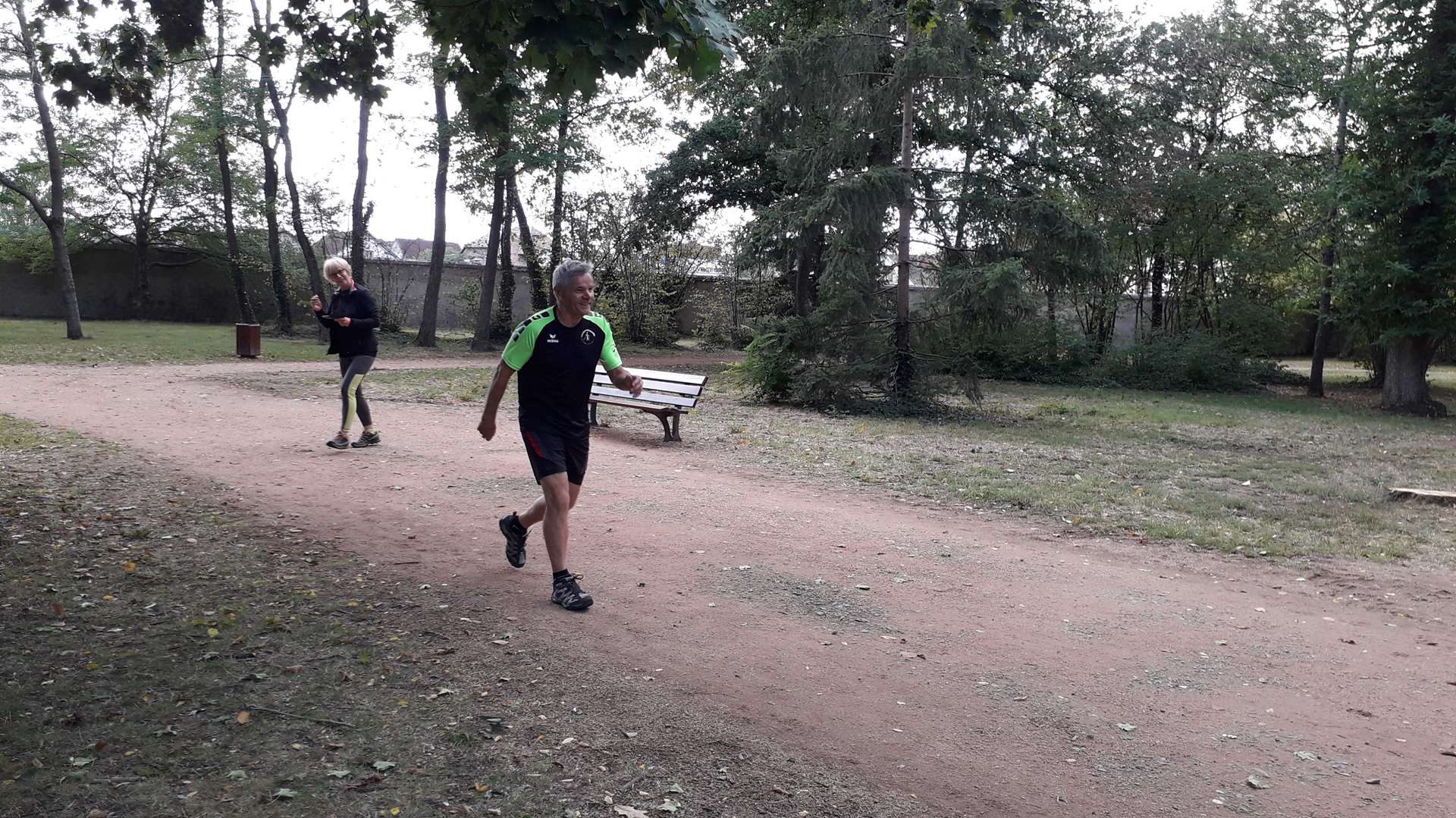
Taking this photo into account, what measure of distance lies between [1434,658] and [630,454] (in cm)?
715

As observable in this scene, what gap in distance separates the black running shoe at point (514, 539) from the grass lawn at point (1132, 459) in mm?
4209

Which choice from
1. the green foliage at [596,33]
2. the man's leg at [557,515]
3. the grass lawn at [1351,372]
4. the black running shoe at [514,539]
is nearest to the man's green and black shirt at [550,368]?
the man's leg at [557,515]

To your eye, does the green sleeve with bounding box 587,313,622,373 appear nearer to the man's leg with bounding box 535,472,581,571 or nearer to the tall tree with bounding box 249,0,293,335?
the man's leg with bounding box 535,472,581,571

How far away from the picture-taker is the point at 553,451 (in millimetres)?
5344

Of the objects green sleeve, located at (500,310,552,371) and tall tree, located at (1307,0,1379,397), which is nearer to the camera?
green sleeve, located at (500,310,552,371)

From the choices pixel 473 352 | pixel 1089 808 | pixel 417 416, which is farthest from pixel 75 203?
pixel 1089 808

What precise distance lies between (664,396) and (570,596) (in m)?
6.57

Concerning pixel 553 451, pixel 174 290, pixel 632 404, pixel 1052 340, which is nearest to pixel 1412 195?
pixel 1052 340

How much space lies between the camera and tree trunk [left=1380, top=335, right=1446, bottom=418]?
20.7 meters

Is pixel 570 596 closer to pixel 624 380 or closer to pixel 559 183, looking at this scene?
pixel 624 380

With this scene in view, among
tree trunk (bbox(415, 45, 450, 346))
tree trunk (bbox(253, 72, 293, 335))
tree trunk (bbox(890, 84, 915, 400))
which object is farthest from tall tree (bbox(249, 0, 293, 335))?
tree trunk (bbox(890, 84, 915, 400))

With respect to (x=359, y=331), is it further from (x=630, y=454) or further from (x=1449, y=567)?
(x=1449, y=567)


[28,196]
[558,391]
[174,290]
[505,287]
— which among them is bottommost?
[558,391]

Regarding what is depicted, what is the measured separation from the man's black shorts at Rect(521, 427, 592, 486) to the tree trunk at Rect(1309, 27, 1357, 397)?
20.3m
